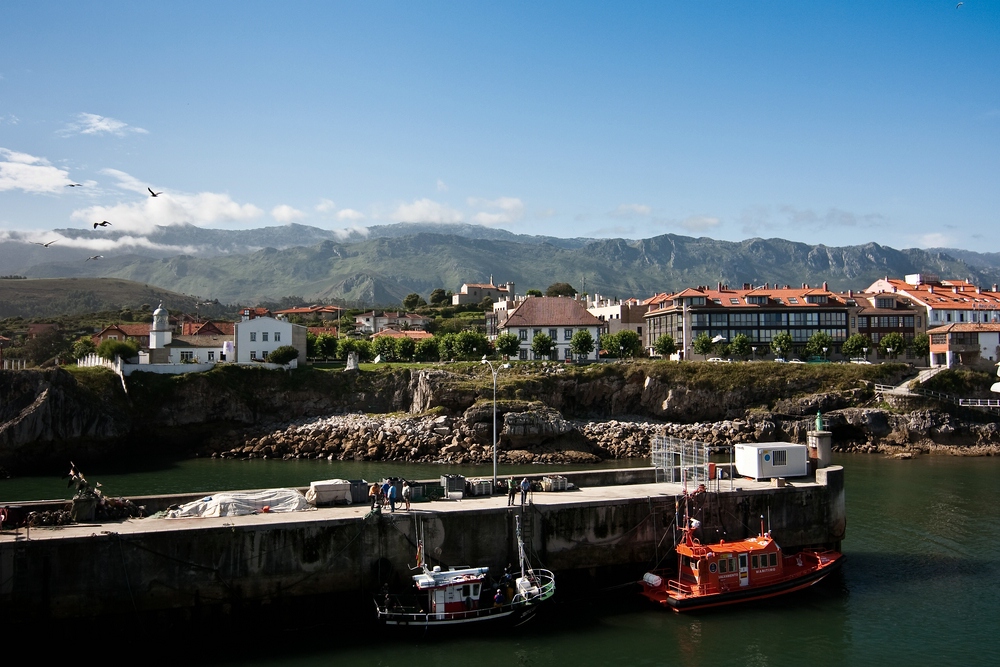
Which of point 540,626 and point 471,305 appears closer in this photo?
point 540,626

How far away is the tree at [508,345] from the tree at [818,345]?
33.6 m

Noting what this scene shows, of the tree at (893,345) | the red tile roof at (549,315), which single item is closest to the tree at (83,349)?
the red tile roof at (549,315)

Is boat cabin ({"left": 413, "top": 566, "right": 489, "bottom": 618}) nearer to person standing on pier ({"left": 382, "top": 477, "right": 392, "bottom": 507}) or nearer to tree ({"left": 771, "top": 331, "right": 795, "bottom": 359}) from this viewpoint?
person standing on pier ({"left": 382, "top": 477, "right": 392, "bottom": 507})

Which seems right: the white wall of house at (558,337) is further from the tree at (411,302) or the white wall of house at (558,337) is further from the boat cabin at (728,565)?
the tree at (411,302)

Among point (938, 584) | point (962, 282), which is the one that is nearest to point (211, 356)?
point (938, 584)

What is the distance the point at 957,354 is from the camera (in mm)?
81688

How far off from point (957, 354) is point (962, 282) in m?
46.6

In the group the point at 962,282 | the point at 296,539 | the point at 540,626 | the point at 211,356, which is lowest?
the point at 540,626

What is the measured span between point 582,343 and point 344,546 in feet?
212

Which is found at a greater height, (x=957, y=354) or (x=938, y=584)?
(x=957, y=354)

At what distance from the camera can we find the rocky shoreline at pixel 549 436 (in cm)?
6625

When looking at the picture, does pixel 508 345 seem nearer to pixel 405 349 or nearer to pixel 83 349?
pixel 405 349

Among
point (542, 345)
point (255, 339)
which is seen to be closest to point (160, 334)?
point (255, 339)

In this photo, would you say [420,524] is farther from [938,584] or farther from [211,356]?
[211,356]
